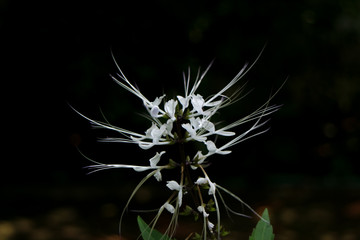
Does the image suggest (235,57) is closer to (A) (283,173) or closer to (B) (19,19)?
(A) (283,173)

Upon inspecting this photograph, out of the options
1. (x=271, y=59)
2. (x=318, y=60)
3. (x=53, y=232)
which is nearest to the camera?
(x=53, y=232)

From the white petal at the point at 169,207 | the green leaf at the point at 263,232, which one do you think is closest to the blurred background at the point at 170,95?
the green leaf at the point at 263,232

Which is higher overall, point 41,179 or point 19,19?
point 19,19

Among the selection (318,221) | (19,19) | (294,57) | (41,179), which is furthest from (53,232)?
(294,57)

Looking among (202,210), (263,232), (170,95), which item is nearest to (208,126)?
(202,210)

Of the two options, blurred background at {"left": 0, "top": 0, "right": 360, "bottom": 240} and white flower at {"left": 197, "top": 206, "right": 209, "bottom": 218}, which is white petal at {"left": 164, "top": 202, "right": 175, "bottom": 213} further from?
blurred background at {"left": 0, "top": 0, "right": 360, "bottom": 240}

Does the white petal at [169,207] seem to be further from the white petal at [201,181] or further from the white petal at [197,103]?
the white petal at [197,103]

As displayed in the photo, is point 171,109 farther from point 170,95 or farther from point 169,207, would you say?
point 170,95

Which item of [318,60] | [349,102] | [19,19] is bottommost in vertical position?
[349,102]
